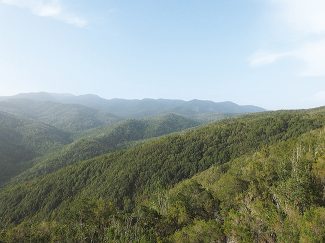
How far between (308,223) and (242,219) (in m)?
24.0

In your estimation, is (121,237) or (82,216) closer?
(121,237)

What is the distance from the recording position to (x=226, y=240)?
102 meters

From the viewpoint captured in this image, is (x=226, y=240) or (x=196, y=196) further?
(x=196, y=196)

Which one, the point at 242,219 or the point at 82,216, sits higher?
the point at 242,219

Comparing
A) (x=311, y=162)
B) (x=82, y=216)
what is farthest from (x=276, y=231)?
(x=82, y=216)

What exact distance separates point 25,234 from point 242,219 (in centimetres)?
8390

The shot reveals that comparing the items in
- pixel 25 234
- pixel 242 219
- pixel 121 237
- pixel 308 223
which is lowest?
pixel 25 234

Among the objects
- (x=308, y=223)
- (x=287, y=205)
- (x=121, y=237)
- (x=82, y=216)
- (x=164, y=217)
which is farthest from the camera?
(x=82, y=216)

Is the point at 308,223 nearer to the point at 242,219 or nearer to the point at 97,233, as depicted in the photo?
the point at 242,219

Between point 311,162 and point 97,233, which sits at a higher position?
point 311,162

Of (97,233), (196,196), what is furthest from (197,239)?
(97,233)

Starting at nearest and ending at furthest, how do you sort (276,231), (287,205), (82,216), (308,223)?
(308,223) < (276,231) < (287,205) < (82,216)

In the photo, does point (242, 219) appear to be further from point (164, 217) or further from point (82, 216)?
point (82, 216)

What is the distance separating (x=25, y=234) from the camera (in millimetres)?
143750
